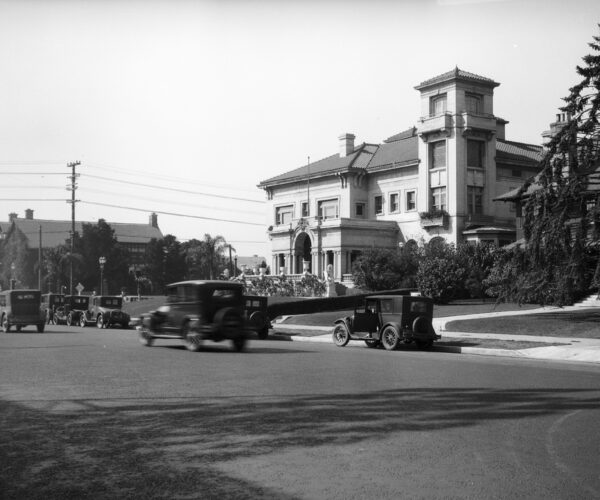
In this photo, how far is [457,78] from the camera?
58500mm

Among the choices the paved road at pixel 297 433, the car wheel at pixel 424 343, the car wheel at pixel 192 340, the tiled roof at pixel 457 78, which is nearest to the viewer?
the paved road at pixel 297 433

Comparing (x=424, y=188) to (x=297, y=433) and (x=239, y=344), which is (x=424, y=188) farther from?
(x=297, y=433)

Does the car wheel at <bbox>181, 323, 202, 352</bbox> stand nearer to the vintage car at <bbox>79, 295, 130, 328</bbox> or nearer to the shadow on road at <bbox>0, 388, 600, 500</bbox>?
the shadow on road at <bbox>0, 388, 600, 500</bbox>

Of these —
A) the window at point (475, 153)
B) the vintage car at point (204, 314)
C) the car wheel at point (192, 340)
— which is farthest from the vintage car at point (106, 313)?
the window at point (475, 153)

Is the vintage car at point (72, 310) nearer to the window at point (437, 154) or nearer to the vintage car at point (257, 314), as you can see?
the vintage car at point (257, 314)

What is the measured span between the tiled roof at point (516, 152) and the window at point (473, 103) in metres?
4.49

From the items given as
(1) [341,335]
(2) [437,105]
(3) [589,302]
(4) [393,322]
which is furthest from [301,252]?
(4) [393,322]

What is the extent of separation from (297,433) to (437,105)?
5572 centimetres

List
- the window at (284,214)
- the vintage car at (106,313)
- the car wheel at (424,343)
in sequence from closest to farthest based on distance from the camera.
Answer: the car wheel at (424,343) < the vintage car at (106,313) < the window at (284,214)

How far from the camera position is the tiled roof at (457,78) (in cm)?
5859

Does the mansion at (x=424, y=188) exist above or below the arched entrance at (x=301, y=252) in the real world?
above

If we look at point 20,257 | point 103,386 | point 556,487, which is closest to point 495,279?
point 103,386

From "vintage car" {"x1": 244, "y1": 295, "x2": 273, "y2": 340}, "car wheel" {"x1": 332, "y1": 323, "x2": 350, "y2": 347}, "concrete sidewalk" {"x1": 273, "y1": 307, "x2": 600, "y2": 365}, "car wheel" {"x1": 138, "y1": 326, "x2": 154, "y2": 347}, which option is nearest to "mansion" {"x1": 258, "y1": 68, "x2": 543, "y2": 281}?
"concrete sidewalk" {"x1": 273, "y1": 307, "x2": 600, "y2": 365}

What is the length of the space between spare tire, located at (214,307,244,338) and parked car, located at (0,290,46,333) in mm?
18037
